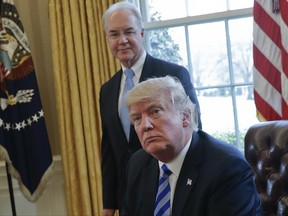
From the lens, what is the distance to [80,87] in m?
3.52

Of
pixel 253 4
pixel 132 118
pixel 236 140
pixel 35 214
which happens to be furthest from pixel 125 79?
pixel 35 214

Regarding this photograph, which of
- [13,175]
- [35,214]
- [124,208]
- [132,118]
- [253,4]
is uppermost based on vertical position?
[253,4]

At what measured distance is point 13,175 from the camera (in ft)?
11.8

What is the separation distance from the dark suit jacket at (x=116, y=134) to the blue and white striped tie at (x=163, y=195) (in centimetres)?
57

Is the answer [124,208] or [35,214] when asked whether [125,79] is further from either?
[35,214]

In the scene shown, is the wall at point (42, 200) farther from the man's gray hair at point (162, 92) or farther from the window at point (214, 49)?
the man's gray hair at point (162, 92)

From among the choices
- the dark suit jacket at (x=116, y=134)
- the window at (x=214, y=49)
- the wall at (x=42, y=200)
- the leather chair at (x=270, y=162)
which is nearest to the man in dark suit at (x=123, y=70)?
the dark suit jacket at (x=116, y=134)

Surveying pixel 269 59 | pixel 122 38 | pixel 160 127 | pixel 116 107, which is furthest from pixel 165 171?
pixel 269 59

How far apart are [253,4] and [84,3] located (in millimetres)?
1158

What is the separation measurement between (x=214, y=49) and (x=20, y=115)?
4.88 ft

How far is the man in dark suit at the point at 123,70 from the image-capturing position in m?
2.35

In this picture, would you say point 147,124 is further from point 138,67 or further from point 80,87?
point 80,87

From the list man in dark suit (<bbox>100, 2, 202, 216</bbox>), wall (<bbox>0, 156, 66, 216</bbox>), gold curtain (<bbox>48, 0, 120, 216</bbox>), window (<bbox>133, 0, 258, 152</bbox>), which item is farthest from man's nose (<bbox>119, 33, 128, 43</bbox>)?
wall (<bbox>0, 156, 66, 216</bbox>)

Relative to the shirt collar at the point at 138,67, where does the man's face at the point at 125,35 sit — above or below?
above
